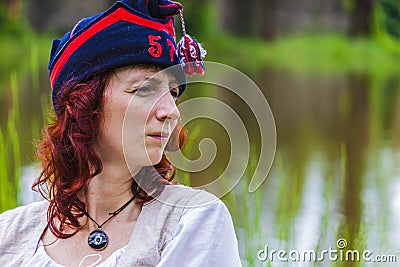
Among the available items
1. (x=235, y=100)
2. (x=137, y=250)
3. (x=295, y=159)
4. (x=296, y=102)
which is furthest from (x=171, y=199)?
(x=296, y=102)

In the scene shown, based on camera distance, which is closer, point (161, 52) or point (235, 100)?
point (161, 52)

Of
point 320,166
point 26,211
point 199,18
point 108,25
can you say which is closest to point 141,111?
point 108,25

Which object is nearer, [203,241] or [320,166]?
[203,241]

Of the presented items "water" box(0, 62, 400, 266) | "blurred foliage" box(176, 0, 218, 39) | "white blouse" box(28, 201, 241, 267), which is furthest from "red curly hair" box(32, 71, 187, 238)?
"blurred foliage" box(176, 0, 218, 39)

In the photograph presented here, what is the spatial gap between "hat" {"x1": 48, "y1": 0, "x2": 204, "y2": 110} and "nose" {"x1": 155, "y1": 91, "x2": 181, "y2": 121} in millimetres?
56

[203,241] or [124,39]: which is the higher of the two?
[124,39]

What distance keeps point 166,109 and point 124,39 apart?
13 cm

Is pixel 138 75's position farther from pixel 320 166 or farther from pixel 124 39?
pixel 320 166

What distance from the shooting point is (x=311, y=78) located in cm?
1012

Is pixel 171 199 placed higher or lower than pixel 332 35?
higher

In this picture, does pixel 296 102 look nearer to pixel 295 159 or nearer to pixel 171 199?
pixel 295 159

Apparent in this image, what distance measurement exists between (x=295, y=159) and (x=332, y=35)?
789 centimetres

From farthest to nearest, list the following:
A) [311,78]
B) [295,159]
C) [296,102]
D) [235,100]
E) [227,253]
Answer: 1. [311,78]
2. [296,102]
3. [235,100]
4. [295,159]
5. [227,253]

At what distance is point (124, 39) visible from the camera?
49.8 inches
